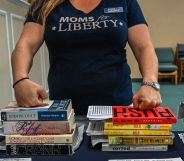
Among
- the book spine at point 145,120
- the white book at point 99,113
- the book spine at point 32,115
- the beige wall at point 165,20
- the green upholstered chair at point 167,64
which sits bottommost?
the green upholstered chair at point 167,64

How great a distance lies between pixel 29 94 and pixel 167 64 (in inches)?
246

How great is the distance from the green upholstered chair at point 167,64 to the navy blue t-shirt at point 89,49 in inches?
221

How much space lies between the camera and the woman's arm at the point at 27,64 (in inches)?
32.2

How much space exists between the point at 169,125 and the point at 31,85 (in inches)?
15.0

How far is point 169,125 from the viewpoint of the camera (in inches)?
29.5

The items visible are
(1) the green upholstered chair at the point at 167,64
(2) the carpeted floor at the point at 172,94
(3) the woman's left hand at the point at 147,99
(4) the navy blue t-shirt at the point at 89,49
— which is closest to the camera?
(3) the woman's left hand at the point at 147,99

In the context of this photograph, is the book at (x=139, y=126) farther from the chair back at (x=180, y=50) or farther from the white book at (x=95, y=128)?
the chair back at (x=180, y=50)

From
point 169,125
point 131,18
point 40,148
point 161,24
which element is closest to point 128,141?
point 169,125

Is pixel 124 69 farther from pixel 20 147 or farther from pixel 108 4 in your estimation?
pixel 20 147

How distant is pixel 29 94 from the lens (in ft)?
2.68

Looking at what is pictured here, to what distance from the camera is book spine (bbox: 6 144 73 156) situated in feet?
2.46

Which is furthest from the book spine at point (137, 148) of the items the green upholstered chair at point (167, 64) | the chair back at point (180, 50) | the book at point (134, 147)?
the chair back at point (180, 50)

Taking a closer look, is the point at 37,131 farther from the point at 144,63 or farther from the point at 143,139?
the point at 144,63

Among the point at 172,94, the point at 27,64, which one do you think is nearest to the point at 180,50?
the point at 172,94
